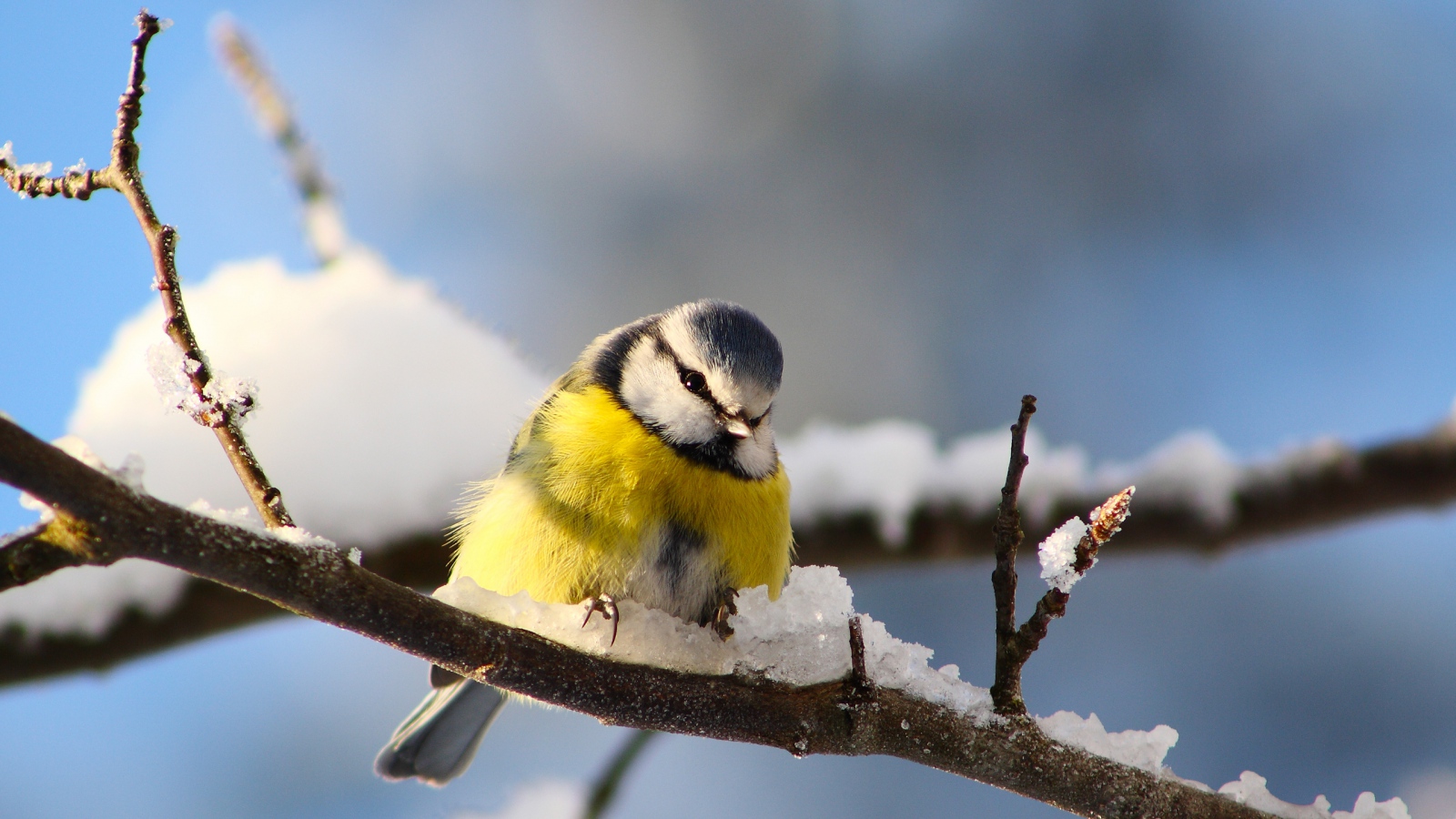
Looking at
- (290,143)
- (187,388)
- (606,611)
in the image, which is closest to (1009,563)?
(606,611)

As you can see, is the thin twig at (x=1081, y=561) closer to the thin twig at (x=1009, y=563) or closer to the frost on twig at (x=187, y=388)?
the thin twig at (x=1009, y=563)

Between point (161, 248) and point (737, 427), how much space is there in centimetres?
108

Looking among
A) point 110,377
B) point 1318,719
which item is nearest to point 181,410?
point 110,377

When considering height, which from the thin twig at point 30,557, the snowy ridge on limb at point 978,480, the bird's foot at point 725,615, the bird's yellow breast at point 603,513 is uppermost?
the snowy ridge on limb at point 978,480

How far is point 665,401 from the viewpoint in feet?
6.66

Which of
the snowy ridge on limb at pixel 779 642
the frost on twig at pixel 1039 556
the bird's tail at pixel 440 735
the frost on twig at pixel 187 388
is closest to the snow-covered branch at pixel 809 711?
the snowy ridge on limb at pixel 779 642

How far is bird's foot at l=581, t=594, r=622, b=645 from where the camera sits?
4.85 ft

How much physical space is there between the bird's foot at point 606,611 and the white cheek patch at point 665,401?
0.44 m

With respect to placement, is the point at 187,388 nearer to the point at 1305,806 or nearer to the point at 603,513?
the point at 603,513

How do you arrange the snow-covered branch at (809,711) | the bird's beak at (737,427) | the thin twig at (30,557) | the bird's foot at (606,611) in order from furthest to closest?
1. the bird's beak at (737,427)
2. the bird's foot at (606,611)
3. the snow-covered branch at (809,711)
4. the thin twig at (30,557)

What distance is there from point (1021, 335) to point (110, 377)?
3538 millimetres

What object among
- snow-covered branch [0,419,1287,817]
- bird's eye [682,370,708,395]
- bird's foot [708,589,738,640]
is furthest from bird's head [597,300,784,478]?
snow-covered branch [0,419,1287,817]

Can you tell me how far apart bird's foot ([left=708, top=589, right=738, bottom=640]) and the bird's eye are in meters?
0.43

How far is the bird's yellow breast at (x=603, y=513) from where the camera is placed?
1.75m
